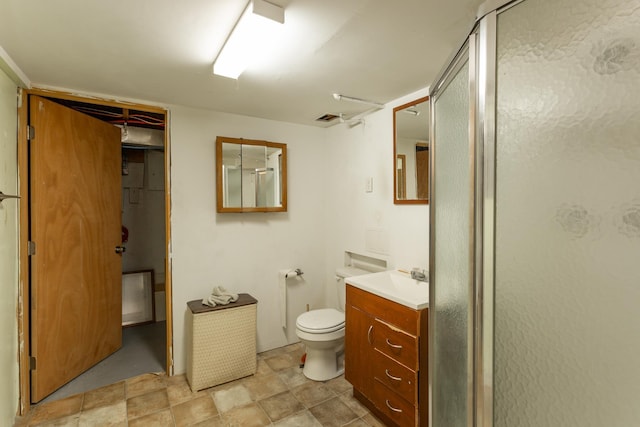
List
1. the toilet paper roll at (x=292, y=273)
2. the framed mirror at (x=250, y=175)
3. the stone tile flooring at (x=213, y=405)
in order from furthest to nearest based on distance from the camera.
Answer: the toilet paper roll at (x=292, y=273) < the framed mirror at (x=250, y=175) < the stone tile flooring at (x=213, y=405)

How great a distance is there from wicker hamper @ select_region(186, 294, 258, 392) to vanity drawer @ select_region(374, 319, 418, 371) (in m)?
1.10

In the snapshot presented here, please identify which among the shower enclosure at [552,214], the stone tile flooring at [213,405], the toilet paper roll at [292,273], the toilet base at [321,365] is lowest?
the stone tile flooring at [213,405]

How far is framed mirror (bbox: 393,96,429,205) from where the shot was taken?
6.88 ft

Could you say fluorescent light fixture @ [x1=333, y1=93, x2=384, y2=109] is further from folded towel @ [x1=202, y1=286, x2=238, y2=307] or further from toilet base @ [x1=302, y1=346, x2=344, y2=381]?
toilet base @ [x1=302, y1=346, x2=344, y2=381]

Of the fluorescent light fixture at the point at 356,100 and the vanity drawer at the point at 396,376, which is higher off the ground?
the fluorescent light fixture at the point at 356,100

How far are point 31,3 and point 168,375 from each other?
8.05 feet

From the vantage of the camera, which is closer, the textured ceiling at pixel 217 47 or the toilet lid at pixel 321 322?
the textured ceiling at pixel 217 47

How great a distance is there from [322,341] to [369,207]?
3.77 feet

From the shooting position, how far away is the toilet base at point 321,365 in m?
2.36

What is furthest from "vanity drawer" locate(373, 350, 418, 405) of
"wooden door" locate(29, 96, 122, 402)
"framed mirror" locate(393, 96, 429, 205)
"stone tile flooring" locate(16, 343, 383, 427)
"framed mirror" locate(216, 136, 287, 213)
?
"wooden door" locate(29, 96, 122, 402)

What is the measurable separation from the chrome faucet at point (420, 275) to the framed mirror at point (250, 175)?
4.39ft

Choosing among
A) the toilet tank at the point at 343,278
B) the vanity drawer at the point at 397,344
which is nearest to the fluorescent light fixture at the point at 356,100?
the toilet tank at the point at 343,278

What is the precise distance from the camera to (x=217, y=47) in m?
1.55

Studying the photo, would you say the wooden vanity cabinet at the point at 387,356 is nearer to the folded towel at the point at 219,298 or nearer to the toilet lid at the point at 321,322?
the toilet lid at the point at 321,322
